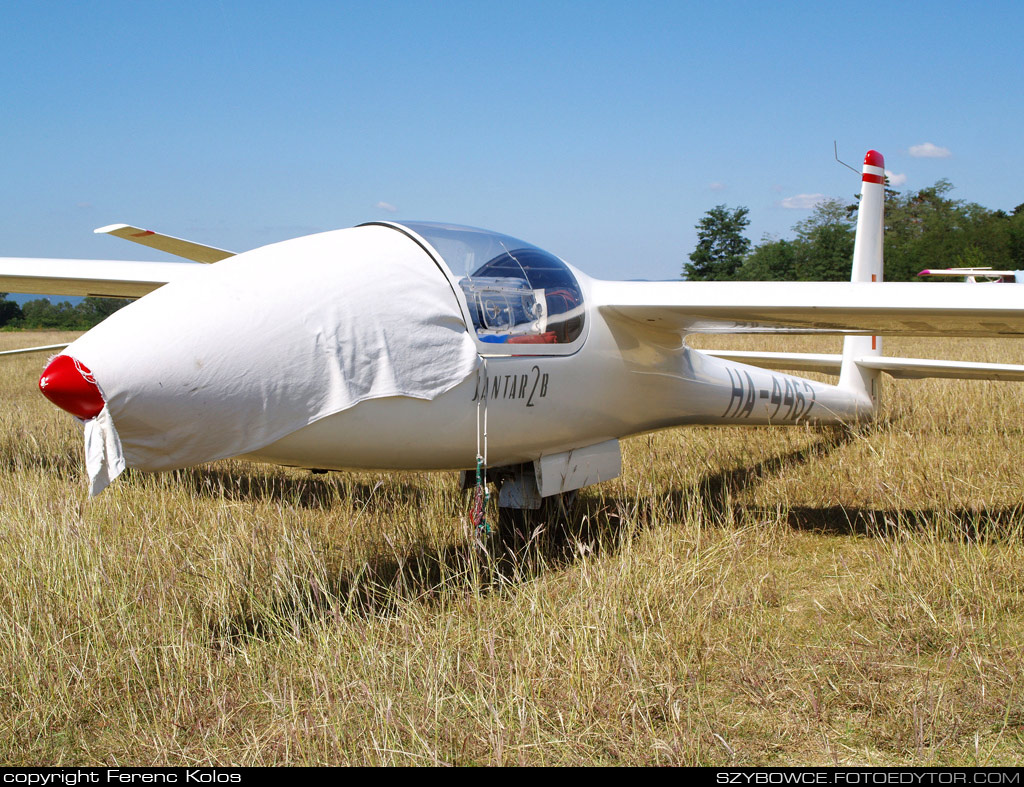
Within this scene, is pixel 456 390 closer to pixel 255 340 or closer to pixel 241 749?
pixel 255 340

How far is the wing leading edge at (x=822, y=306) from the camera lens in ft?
14.8

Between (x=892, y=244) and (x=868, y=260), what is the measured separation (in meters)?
76.7

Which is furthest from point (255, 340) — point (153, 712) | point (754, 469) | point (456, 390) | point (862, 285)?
point (754, 469)

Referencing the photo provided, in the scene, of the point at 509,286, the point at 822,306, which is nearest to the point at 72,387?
the point at 509,286

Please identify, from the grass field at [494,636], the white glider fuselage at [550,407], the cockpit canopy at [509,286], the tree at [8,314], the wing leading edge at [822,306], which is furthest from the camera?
the tree at [8,314]

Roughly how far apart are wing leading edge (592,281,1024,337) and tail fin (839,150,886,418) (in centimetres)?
336

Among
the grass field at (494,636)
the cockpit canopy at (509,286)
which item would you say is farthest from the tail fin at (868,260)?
the cockpit canopy at (509,286)

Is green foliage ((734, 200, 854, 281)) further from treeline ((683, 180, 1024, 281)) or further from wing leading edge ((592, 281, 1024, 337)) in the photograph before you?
wing leading edge ((592, 281, 1024, 337))

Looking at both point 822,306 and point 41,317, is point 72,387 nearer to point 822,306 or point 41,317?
point 822,306

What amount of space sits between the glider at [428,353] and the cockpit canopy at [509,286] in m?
0.01

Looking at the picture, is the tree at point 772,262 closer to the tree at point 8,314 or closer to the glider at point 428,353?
the tree at point 8,314

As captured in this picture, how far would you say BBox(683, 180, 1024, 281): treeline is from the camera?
67875mm

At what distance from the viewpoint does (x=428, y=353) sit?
150 inches
